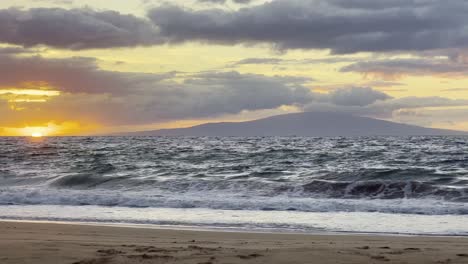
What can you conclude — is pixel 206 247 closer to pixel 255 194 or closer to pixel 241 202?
pixel 241 202

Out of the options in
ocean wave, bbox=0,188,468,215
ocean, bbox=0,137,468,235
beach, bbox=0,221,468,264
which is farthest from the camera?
ocean wave, bbox=0,188,468,215

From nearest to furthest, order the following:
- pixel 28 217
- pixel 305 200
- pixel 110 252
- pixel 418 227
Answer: pixel 110 252 → pixel 418 227 → pixel 28 217 → pixel 305 200

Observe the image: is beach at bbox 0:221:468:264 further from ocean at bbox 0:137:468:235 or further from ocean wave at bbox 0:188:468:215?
ocean wave at bbox 0:188:468:215

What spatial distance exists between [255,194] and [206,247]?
40.1 ft

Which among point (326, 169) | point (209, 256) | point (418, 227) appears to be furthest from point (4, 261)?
point (326, 169)

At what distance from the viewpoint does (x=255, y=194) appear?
21.3 m

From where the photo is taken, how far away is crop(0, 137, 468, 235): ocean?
1417 centimetres

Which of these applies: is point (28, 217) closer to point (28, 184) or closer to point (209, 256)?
point (209, 256)

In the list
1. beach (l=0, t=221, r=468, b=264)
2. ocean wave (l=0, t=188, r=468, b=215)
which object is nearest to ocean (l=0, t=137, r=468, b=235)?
ocean wave (l=0, t=188, r=468, b=215)

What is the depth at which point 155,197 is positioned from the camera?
19.7 metres

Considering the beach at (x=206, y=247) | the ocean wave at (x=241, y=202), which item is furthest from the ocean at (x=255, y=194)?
the beach at (x=206, y=247)

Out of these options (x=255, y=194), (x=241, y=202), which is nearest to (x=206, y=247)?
(x=241, y=202)

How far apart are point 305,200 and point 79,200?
27.3 ft

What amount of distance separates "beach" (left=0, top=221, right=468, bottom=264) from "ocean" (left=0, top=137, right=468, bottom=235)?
5.68 ft
